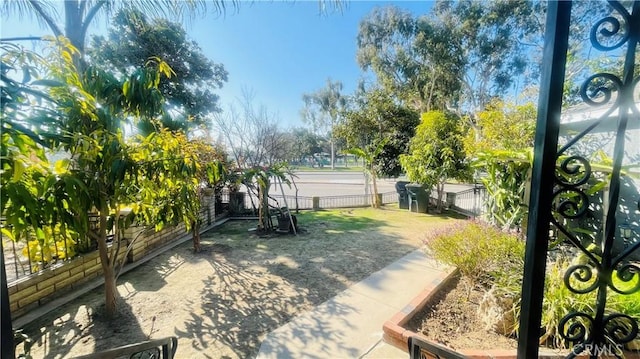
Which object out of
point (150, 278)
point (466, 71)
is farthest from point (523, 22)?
point (150, 278)

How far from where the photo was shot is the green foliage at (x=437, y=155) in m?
9.37

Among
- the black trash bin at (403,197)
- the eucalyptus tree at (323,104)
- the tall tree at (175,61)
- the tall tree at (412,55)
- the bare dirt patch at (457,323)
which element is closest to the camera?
the bare dirt patch at (457,323)

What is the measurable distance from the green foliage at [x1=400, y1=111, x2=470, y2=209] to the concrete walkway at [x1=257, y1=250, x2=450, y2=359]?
218 inches

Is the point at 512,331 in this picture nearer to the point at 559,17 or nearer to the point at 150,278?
the point at 559,17

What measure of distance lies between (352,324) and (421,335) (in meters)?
0.87

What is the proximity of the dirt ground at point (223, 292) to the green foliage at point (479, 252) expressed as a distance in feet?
5.22

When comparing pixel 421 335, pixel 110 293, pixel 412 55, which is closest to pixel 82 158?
pixel 110 293

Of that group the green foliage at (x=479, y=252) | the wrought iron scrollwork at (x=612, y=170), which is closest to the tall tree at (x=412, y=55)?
the green foliage at (x=479, y=252)

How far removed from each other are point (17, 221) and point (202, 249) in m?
5.31

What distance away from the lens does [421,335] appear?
278 centimetres

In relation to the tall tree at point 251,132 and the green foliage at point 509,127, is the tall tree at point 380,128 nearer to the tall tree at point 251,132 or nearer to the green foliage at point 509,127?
the tall tree at point 251,132

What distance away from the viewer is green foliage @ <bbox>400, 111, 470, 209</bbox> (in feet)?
30.7

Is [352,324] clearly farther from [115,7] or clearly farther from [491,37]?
[491,37]

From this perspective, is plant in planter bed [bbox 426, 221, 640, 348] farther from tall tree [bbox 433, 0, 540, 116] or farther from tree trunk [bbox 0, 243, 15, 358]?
tall tree [bbox 433, 0, 540, 116]
